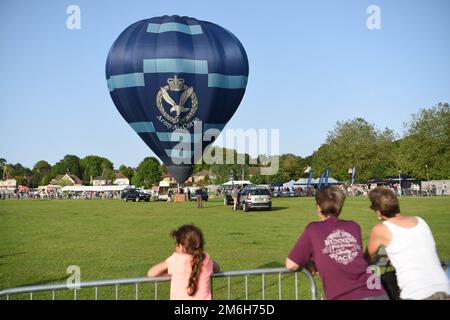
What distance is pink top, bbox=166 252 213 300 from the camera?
4.98 metres

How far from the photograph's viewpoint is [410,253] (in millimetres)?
4820

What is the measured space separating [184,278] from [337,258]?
4.61 ft

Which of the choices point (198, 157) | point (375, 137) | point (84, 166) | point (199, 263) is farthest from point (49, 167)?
point (199, 263)

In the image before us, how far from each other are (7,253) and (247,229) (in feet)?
28.3

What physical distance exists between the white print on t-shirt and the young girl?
1131 millimetres

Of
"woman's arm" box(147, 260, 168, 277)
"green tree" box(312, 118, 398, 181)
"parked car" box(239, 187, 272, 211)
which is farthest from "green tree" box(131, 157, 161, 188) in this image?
"woman's arm" box(147, 260, 168, 277)

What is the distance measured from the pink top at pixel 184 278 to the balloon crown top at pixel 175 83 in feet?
86.0

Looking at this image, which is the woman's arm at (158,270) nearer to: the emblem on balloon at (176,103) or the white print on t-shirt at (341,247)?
the white print on t-shirt at (341,247)

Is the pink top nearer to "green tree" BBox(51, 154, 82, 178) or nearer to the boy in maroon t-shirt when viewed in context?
the boy in maroon t-shirt

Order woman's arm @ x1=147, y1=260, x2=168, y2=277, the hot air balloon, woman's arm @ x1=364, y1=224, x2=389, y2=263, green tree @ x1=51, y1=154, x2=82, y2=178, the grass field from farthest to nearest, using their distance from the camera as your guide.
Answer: green tree @ x1=51, y1=154, x2=82, y2=178 → the hot air balloon → the grass field → woman's arm @ x1=147, y1=260, x2=168, y2=277 → woman's arm @ x1=364, y1=224, x2=389, y2=263

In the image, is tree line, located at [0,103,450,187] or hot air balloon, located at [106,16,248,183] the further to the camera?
tree line, located at [0,103,450,187]

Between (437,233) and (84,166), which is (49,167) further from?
(437,233)

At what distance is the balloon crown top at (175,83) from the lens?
1204 inches

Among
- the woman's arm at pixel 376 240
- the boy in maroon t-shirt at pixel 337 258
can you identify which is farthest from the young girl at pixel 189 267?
the woman's arm at pixel 376 240
